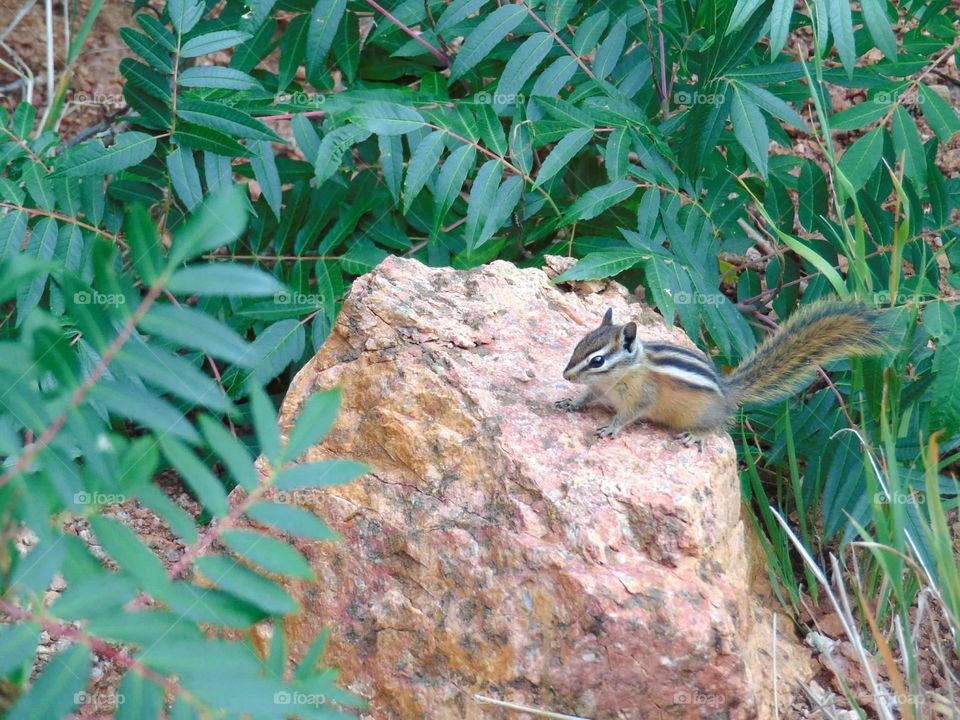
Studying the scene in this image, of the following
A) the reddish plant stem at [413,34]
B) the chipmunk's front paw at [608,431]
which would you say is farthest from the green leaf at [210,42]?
the chipmunk's front paw at [608,431]

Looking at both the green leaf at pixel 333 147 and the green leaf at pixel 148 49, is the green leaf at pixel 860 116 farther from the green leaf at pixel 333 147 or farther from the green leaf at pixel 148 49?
the green leaf at pixel 148 49

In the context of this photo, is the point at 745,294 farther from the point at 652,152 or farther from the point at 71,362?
the point at 71,362

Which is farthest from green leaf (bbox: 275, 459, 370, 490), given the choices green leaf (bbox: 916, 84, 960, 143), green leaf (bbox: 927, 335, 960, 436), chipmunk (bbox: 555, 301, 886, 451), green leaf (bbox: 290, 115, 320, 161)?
green leaf (bbox: 916, 84, 960, 143)

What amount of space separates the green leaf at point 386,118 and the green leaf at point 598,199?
66cm

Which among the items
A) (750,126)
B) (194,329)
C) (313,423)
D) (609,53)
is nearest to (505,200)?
(609,53)

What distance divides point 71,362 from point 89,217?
8.66 ft

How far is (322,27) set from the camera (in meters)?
4.08

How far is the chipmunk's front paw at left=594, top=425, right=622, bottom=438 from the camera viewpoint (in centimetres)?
340

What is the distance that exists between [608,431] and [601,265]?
2.13ft

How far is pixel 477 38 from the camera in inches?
159

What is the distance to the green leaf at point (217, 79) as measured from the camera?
154 inches

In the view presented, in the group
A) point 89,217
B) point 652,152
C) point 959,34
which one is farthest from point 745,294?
point 89,217

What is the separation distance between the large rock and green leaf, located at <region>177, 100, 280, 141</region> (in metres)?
0.77

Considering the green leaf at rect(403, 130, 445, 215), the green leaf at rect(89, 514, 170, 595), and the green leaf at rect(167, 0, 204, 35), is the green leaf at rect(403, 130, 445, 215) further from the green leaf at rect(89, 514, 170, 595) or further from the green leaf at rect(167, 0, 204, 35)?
the green leaf at rect(89, 514, 170, 595)
